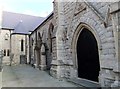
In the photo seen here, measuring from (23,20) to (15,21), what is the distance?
177 cm

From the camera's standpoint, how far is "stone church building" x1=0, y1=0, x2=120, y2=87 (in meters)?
5.75

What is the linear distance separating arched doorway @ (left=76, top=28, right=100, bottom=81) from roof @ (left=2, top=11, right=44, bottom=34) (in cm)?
2279

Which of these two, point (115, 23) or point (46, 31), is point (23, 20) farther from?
point (115, 23)

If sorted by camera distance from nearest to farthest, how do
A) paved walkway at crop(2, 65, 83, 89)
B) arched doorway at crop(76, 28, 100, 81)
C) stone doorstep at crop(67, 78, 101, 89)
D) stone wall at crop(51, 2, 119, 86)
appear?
stone wall at crop(51, 2, 119, 86)
stone doorstep at crop(67, 78, 101, 89)
arched doorway at crop(76, 28, 100, 81)
paved walkway at crop(2, 65, 83, 89)

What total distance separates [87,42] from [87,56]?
0.77 metres

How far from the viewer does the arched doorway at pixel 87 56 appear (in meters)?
7.54

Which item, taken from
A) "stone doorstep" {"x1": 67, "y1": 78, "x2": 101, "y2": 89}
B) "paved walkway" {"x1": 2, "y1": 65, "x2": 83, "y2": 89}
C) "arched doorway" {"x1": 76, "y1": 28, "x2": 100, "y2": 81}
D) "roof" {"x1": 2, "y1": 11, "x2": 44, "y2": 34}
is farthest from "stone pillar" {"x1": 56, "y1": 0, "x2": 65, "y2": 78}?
"roof" {"x1": 2, "y1": 11, "x2": 44, "y2": 34}

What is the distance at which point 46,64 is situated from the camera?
52.5 ft

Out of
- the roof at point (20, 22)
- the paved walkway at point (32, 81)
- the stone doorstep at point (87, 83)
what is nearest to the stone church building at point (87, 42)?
the stone doorstep at point (87, 83)

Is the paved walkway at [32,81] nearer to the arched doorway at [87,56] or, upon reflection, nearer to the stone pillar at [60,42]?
the stone pillar at [60,42]

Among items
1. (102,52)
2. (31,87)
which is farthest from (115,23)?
(31,87)

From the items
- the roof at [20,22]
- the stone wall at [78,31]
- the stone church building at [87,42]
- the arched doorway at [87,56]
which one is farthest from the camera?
the roof at [20,22]

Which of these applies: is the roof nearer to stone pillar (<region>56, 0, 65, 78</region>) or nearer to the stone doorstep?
stone pillar (<region>56, 0, 65, 78</region>)

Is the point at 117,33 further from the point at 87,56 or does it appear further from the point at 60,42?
the point at 60,42
